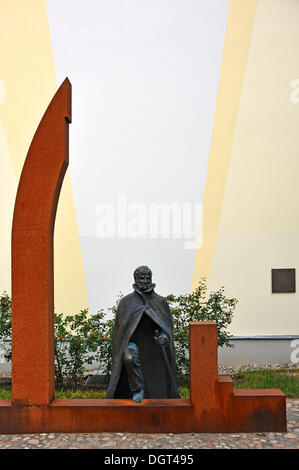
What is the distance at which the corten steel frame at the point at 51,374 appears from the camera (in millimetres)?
4234

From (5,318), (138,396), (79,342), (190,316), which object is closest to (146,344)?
(138,396)

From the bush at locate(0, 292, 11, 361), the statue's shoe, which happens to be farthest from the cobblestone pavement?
the bush at locate(0, 292, 11, 361)

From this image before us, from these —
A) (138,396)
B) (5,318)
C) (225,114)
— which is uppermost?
(225,114)

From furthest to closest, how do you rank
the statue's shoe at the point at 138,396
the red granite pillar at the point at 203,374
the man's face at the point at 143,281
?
the man's face at the point at 143,281
the statue's shoe at the point at 138,396
the red granite pillar at the point at 203,374

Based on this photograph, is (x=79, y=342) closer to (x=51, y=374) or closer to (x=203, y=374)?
(x=51, y=374)

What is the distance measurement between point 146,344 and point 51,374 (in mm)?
1021

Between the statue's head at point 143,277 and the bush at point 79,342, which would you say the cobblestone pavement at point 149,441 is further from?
the bush at point 79,342

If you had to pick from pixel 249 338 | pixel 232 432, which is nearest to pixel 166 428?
pixel 232 432

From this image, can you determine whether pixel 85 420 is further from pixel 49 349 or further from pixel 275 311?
pixel 275 311

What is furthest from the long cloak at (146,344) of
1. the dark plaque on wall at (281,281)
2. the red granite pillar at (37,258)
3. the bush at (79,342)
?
the dark plaque on wall at (281,281)

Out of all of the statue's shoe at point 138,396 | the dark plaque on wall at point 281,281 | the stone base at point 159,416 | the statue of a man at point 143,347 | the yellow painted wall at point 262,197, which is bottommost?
the stone base at point 159,416

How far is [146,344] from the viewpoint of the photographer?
4695 millimetres

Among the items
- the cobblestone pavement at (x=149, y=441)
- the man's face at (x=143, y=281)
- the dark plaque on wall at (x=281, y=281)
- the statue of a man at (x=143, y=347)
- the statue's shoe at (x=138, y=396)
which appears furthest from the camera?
the dark plaque on wall at (x=281, y=281)

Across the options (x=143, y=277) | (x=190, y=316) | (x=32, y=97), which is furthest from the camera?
(x=32, y=97)
